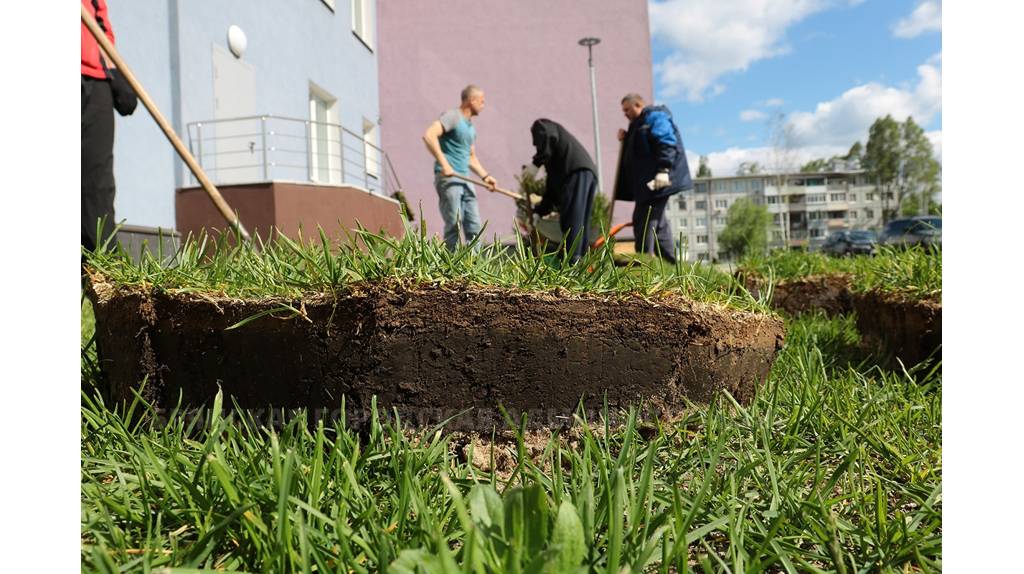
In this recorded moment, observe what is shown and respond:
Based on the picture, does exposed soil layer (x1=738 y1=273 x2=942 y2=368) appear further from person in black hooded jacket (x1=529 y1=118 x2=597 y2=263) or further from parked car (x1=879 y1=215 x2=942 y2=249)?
person in black hooded jacket (x1=529 y1=118 x2=597 y2=263)

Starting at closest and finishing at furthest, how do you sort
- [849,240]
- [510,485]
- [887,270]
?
[510,485], [887,270], [849,240]

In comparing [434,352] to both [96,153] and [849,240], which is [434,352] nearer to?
[96,153]

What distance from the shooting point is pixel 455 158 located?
5574 millimetres

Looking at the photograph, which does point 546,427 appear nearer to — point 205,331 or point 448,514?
point 448,514

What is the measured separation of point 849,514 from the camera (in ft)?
3.95

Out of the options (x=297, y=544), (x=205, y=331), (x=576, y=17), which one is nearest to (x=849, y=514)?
(x=297, y=544)

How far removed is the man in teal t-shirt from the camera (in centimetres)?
514

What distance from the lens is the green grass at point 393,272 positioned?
5.03 feet

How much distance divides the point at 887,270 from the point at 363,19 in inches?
442

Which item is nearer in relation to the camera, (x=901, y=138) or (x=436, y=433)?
(x=436, y=433)

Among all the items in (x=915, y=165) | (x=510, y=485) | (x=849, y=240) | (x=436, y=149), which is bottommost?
(x=510, y=485)

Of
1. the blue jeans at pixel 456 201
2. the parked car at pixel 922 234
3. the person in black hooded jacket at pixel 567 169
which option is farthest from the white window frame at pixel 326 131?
the parked car at pixel 922 234

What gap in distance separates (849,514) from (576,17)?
60.0 feet

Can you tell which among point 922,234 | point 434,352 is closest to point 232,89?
point 922,234
